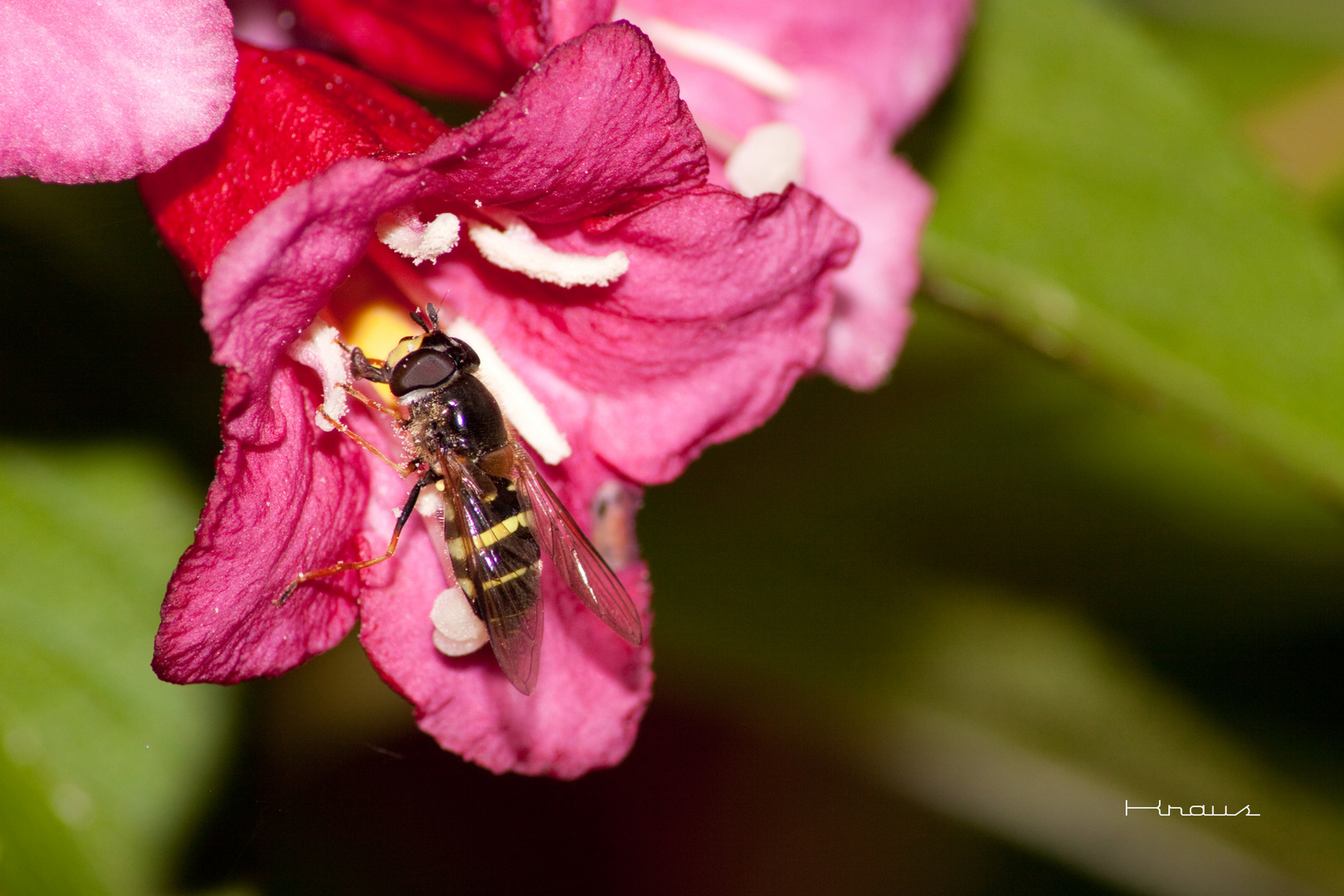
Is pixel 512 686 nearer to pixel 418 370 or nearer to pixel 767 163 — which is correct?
pixel 418 370

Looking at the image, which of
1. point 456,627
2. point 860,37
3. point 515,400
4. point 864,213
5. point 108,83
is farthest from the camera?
point 860,37

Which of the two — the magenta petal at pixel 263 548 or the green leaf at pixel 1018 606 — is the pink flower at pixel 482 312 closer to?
the magenta petal at pixel 263 548

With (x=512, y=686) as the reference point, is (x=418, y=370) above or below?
above

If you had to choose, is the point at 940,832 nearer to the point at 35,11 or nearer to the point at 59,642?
the point at 59,642

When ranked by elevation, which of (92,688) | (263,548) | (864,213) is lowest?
(92,688)

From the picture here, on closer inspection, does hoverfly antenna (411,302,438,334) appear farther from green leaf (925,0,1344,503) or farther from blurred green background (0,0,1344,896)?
green leaf (925,0,1344,503)

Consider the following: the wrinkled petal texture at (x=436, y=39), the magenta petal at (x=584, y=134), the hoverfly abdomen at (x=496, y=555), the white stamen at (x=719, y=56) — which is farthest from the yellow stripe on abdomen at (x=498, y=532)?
the white stamen at (x=719, y=56)

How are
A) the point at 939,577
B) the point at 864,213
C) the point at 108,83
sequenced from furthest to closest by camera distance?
1. the point at 939,577
2. the point at 864,213
3. the point at 108,83

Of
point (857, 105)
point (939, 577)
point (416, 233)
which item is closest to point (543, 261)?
point (416, 233)
